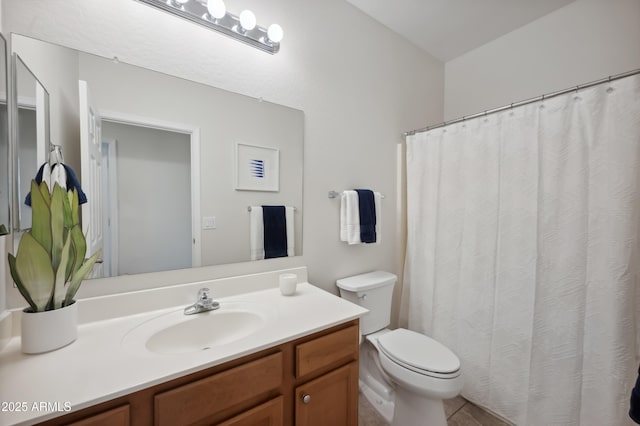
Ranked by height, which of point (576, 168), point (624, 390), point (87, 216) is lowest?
point (624, 390)

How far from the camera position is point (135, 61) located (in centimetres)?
106

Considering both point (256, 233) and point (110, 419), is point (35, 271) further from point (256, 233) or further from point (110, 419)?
point (256, 233)

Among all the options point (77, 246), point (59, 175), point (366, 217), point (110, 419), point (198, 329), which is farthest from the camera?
point (366, 217)

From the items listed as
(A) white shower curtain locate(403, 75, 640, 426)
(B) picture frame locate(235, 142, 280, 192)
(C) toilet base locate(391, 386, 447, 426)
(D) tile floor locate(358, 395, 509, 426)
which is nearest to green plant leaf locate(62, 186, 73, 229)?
(B) picture frame locate(235, 142, 280, 192)

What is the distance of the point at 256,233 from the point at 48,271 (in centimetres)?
77

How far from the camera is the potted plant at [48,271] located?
2.37 ft

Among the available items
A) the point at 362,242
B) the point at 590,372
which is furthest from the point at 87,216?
the point at 590,372

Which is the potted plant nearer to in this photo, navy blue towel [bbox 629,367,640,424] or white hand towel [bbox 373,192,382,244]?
white hand towel [bbox 373,192,382,244]

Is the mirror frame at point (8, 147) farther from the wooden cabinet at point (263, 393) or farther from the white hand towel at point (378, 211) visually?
the white hand towel at point (378, 211)

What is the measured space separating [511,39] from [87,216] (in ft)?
Result: 9.16

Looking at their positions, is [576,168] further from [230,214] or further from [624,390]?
[230,214]

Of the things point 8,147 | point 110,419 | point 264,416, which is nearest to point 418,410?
point 264,416

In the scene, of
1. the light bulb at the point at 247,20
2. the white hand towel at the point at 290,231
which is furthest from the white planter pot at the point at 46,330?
the light bulb at the point at 247,20

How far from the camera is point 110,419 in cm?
61
